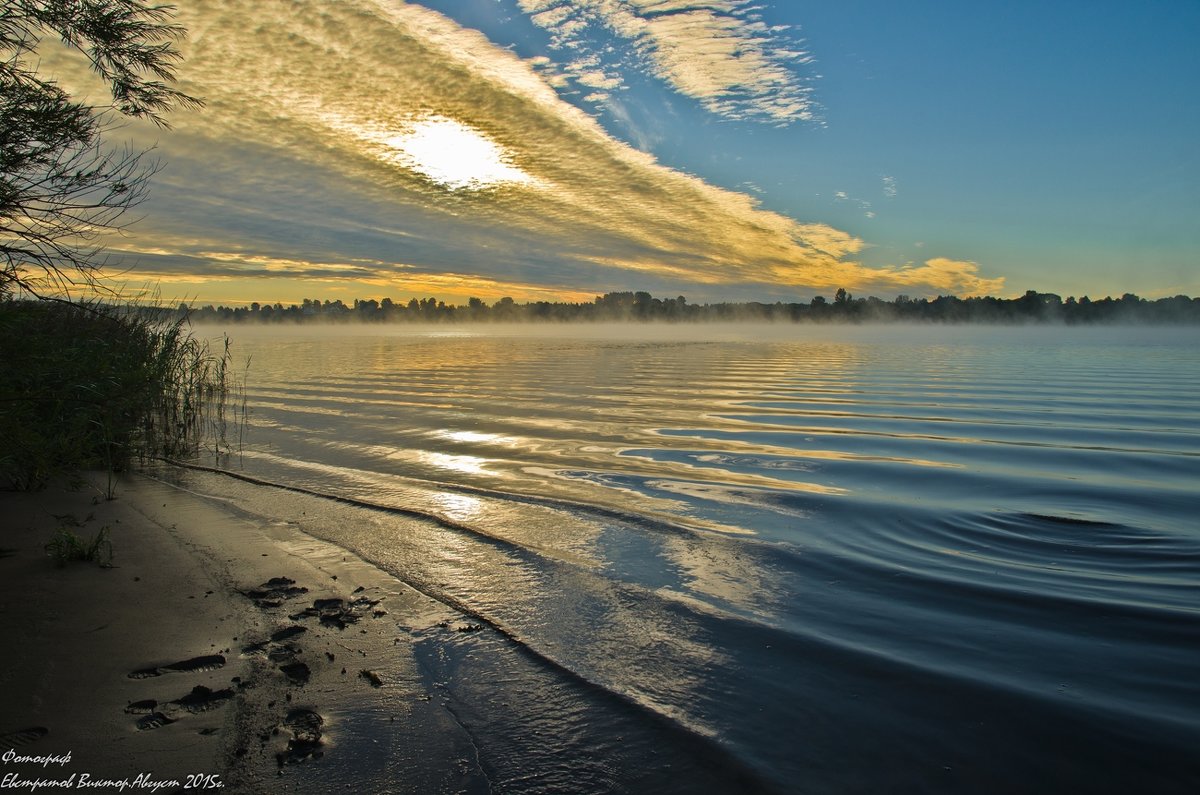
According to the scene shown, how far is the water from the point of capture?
4184mm

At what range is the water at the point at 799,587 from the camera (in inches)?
165

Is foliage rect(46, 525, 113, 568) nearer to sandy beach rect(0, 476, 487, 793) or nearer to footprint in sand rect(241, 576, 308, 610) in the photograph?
sandy beach rect(0, 476, 487, 793)

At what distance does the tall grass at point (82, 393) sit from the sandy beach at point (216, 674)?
1.17 meters

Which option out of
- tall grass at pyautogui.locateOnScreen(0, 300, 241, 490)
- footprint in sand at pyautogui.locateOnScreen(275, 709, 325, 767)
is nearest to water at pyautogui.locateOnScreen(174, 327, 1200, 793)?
footprint in sand at pyautogui.locateOnScreen(275, 709, 325, 767)

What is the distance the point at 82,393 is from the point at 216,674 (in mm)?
5569

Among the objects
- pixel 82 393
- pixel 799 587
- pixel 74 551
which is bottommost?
pixel 799 587

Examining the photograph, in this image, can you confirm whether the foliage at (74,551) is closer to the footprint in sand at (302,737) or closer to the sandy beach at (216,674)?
the sandy beach at (216,674)

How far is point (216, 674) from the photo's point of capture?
15.5 ft

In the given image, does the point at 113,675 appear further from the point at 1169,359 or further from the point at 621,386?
the point at 1169,359

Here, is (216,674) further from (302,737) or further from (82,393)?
(82,393)

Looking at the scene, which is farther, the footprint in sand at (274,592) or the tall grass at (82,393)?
the tall grass at (82,393)

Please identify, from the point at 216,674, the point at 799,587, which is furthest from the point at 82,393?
the point at 799,587

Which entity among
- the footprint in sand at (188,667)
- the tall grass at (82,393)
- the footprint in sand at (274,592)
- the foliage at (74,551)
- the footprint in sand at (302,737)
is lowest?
the footprint in sand at (302,737)

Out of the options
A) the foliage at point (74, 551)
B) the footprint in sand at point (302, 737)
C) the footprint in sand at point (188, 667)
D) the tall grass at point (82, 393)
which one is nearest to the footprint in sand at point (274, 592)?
the footprint in sand at point (188, 667)
